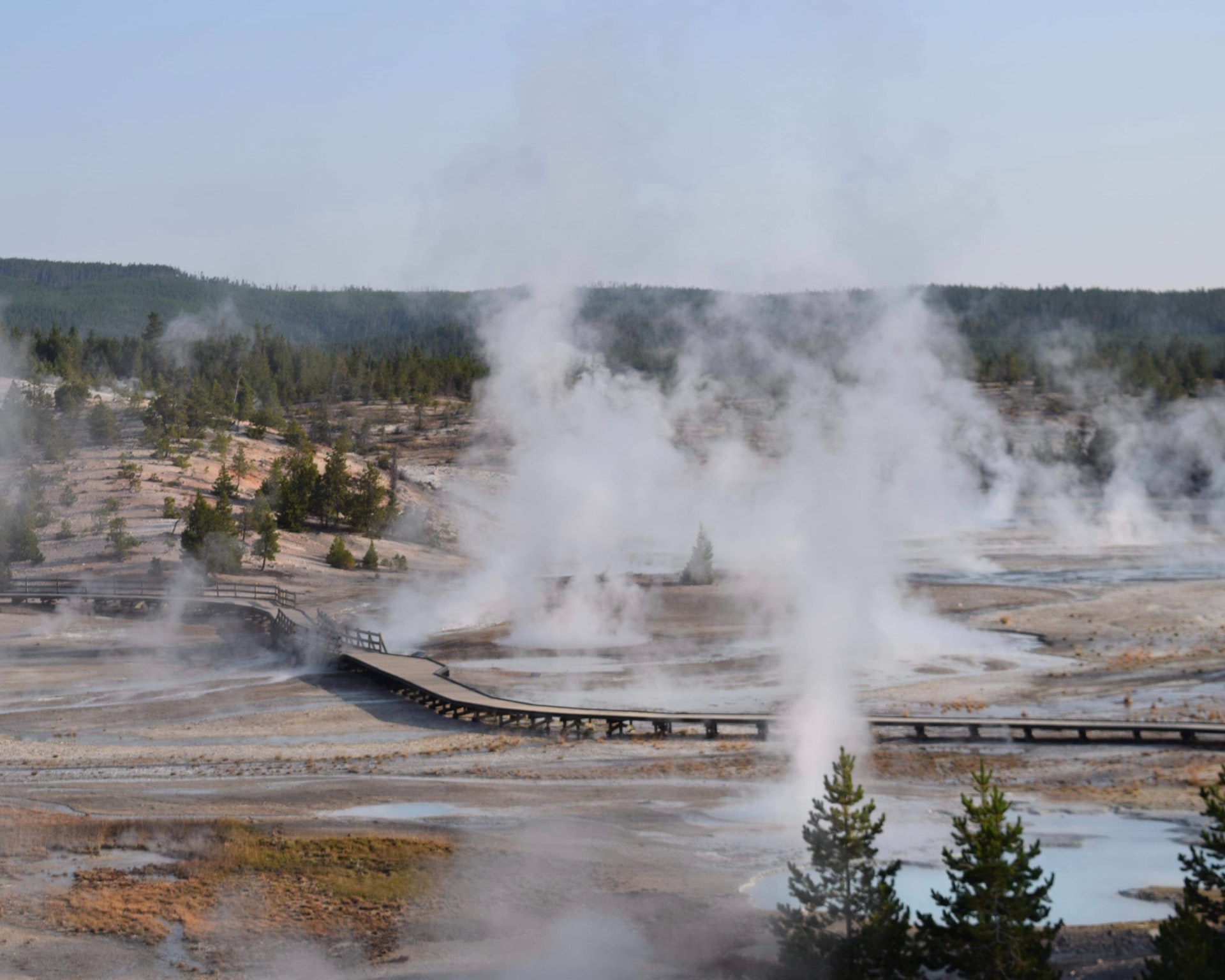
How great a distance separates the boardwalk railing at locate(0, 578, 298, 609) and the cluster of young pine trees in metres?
40.1

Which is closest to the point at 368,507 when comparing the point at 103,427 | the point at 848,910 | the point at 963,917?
the point at 103,427

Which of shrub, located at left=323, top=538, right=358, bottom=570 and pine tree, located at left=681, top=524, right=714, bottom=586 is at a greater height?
pine tree, located at left=681, top=524, right=714, bottom=586

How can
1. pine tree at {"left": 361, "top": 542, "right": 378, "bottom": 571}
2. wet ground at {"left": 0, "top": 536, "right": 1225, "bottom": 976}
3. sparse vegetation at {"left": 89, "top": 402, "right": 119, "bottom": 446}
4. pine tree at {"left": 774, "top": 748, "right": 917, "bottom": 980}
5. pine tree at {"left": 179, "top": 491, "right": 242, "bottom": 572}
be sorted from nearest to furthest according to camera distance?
pine tree at {"left": 774, "top": 748, "right": 917, "bottom": 980}, wet ground at {"left": 0, "top": 536, "right": 1225, "bottom": 976}, pine tree at {"left": 179, "top": 491, "right": 242, "bottom": 572}, pine tree at {"left": 361, "top": 542, "right": 378, "bottom": 571}, sparse vegetation at {"left": 89, "top": 402, "right": 119, "bottom": 446}

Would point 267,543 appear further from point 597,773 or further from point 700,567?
point 597,773

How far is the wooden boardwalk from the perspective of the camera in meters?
26.9

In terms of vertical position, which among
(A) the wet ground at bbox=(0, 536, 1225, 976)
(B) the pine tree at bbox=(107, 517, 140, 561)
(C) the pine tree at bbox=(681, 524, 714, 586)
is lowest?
(A) the wet ground at bbox=(0, 536, 1225, 976)

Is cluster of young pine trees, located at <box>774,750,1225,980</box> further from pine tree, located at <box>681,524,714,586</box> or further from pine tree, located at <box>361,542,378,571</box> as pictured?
pine tree, located at <box>361,542,378,571</box>

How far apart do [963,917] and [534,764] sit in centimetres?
1492

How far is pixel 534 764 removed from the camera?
2652 centimetres

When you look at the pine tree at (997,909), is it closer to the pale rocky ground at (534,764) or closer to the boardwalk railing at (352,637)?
the pale rocky ground at (534,764)

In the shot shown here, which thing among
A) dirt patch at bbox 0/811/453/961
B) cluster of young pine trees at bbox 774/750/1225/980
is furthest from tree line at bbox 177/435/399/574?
cluster of young pine trees at bbox 774/750/1225/980

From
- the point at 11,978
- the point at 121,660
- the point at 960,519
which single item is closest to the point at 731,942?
the point at 11,978

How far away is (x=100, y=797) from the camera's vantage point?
24.4 m

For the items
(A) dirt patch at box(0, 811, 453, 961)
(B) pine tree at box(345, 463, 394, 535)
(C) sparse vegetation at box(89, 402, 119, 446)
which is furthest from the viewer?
(C) sparse vegetation at box(89, 402, 119, 446)
